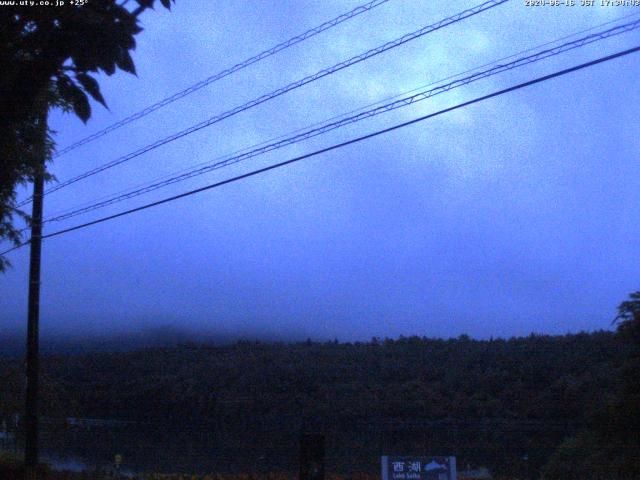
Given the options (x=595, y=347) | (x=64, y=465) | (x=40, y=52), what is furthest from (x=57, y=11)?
(x=595, y=347)

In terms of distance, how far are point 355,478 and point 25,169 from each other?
8250 millimetres

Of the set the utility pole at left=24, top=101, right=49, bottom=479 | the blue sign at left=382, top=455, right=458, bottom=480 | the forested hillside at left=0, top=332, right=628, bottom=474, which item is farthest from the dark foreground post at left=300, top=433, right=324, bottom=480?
the forested hillside at left=0, top=332, right=628, bottom=474

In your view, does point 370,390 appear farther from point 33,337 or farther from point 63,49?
point 63,49

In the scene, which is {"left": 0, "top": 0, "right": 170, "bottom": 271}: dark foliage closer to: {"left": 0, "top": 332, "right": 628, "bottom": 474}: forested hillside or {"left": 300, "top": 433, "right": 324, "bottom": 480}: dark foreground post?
{"left": 300, "top": 433, "right": 324, "bottom": 480}: dark foreground post

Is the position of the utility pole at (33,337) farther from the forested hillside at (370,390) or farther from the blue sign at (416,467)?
the blue sign at (416,467)

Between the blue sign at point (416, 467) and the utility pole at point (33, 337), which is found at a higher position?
the utility pole at point (33, 337)

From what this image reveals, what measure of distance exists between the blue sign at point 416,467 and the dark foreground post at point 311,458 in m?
1.16

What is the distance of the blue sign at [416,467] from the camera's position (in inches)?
466

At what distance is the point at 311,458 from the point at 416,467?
173cm

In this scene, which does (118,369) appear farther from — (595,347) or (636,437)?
(636,437)

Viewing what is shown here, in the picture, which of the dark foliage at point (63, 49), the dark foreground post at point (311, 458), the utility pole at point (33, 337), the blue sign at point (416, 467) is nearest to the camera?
the dark foliage at point (63, 49)

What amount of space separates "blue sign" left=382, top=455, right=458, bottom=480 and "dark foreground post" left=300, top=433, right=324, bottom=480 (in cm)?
116

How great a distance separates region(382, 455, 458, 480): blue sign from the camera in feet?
38.9

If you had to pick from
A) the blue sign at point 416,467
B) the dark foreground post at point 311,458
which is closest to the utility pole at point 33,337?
the dark foreground post at point 311,458
